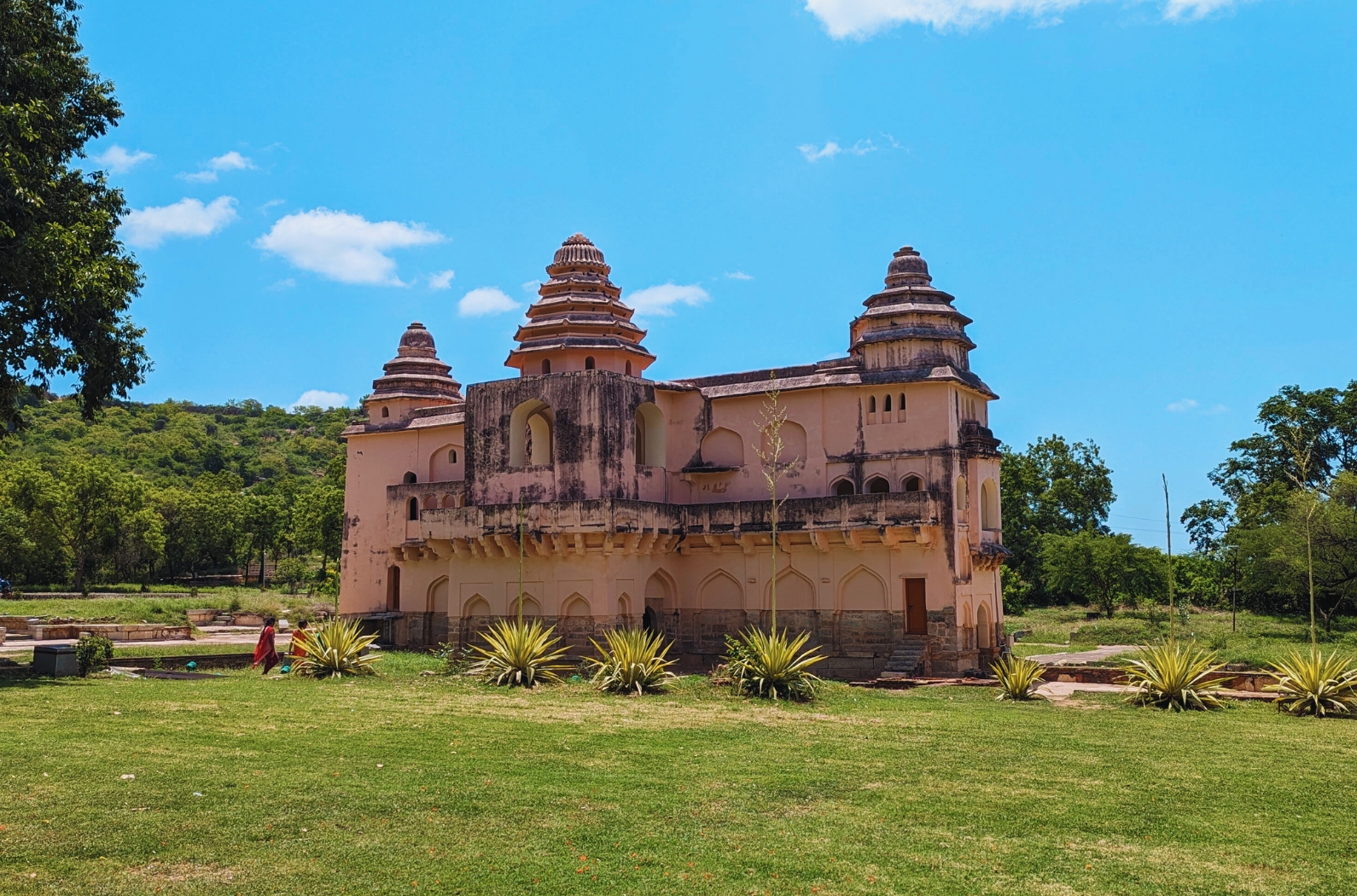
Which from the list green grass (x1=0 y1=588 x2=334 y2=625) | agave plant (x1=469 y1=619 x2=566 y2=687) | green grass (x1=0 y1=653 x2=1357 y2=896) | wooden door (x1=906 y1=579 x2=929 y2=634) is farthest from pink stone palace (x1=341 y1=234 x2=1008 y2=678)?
green grass (x1=0 y1=588 x2=334 y2=625)

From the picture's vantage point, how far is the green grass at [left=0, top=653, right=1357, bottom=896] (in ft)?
28.6

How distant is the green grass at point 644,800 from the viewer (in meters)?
8.72

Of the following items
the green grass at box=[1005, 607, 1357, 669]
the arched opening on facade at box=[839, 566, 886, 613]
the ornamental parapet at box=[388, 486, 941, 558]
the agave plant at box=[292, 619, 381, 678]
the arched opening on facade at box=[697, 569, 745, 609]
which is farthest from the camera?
the green grass at box=[1005, 607, 1357, 669]

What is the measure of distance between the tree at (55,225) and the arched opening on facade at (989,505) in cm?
1959

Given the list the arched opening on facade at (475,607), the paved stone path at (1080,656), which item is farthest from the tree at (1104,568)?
the arched opening on facade at (475,607)

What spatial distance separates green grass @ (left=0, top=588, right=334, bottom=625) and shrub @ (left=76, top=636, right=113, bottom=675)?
2096cm

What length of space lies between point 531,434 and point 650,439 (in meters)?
3.19

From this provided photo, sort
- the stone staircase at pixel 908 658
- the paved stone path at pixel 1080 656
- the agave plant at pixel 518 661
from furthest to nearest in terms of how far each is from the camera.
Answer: the paved stone path at pixel 1080 656 → the stone staircase at pixel 908 658 → the agave plant at pixel 518 661

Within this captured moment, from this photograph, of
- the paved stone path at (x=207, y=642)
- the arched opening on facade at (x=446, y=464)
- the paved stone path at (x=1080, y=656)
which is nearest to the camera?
the paved stone path at (x=1080, y=656)

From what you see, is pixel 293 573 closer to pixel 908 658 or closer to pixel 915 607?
pixel 915 607

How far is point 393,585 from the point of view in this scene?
36.4 meters

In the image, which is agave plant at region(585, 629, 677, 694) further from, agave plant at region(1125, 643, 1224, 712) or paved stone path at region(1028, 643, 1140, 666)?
paved stone path at region(1028, 643, 1140, 666)

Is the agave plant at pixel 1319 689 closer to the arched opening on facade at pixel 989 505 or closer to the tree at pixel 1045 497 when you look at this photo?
the arched opening on facade at pixel 989 505

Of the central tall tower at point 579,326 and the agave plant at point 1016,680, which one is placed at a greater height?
the central tall tower at point 579,326
